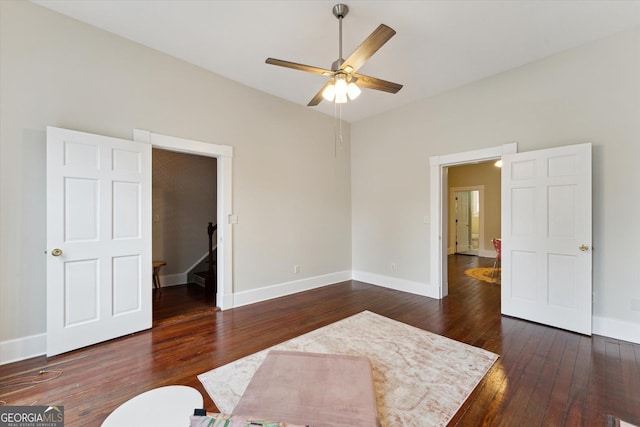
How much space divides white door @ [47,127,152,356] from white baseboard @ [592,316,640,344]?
5.09m

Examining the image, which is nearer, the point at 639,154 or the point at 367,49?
the point at 367,49

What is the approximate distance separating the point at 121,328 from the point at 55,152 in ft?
6.20

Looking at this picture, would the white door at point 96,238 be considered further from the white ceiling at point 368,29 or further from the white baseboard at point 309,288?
the white ceiling at point 368,29

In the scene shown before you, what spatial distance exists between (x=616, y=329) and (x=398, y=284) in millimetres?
2599

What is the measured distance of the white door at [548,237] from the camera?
9.68 ft

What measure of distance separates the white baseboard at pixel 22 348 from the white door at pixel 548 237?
205 inches

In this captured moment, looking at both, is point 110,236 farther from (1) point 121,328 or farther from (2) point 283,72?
(2) point 283,72

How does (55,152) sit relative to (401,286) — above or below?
above

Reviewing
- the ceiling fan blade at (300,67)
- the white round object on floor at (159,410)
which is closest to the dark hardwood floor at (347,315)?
the white round object on floor at (159,410)

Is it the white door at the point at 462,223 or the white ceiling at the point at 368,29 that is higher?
the white ceiling at the point at 368,29

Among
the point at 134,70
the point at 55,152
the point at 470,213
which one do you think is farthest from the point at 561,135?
the point at 470,213

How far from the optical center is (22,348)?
2.43m

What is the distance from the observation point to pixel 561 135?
3170 millimetres

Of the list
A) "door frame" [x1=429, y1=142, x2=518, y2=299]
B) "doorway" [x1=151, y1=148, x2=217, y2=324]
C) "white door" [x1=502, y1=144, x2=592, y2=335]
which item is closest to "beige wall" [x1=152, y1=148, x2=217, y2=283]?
"doorway" [x1=151, y1=148, x2=217, y2=324]
